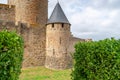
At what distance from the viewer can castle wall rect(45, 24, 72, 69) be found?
68.9 ft

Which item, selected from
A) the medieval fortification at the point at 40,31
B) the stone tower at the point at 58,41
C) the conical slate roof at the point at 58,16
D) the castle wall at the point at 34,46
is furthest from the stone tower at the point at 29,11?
the stone tower at the point at 58,41

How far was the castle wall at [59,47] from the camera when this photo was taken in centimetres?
2100

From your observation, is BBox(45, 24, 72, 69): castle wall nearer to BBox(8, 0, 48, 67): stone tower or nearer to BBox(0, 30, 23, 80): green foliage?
BBox(8, 0, 48, 67): stone tower

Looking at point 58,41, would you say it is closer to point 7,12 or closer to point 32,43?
point 32,43

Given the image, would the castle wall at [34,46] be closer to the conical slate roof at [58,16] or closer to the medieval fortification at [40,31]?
the medieval fortification at [40,31]

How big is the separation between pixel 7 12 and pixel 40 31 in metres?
3.07

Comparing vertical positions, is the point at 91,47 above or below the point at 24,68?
above

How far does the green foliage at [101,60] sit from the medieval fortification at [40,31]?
36.8 feet

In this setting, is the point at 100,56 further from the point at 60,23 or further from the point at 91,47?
the point at 60,23

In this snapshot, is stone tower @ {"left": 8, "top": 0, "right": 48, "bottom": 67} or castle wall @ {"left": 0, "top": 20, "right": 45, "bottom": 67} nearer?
castle wall @ {"left": 0, "top": 20, "right": 45, "bottom": 67}

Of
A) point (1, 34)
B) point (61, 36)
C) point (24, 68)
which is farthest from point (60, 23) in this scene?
point (1, 34)

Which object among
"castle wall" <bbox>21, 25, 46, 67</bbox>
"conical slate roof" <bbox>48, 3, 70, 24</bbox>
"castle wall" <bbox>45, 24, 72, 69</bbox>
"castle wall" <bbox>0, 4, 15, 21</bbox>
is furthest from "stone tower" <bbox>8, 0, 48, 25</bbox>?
"castle wall" <bbox>45, 24, 72, 69</bbox>

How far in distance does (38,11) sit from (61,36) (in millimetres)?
3106

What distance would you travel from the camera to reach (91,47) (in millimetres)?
9406
